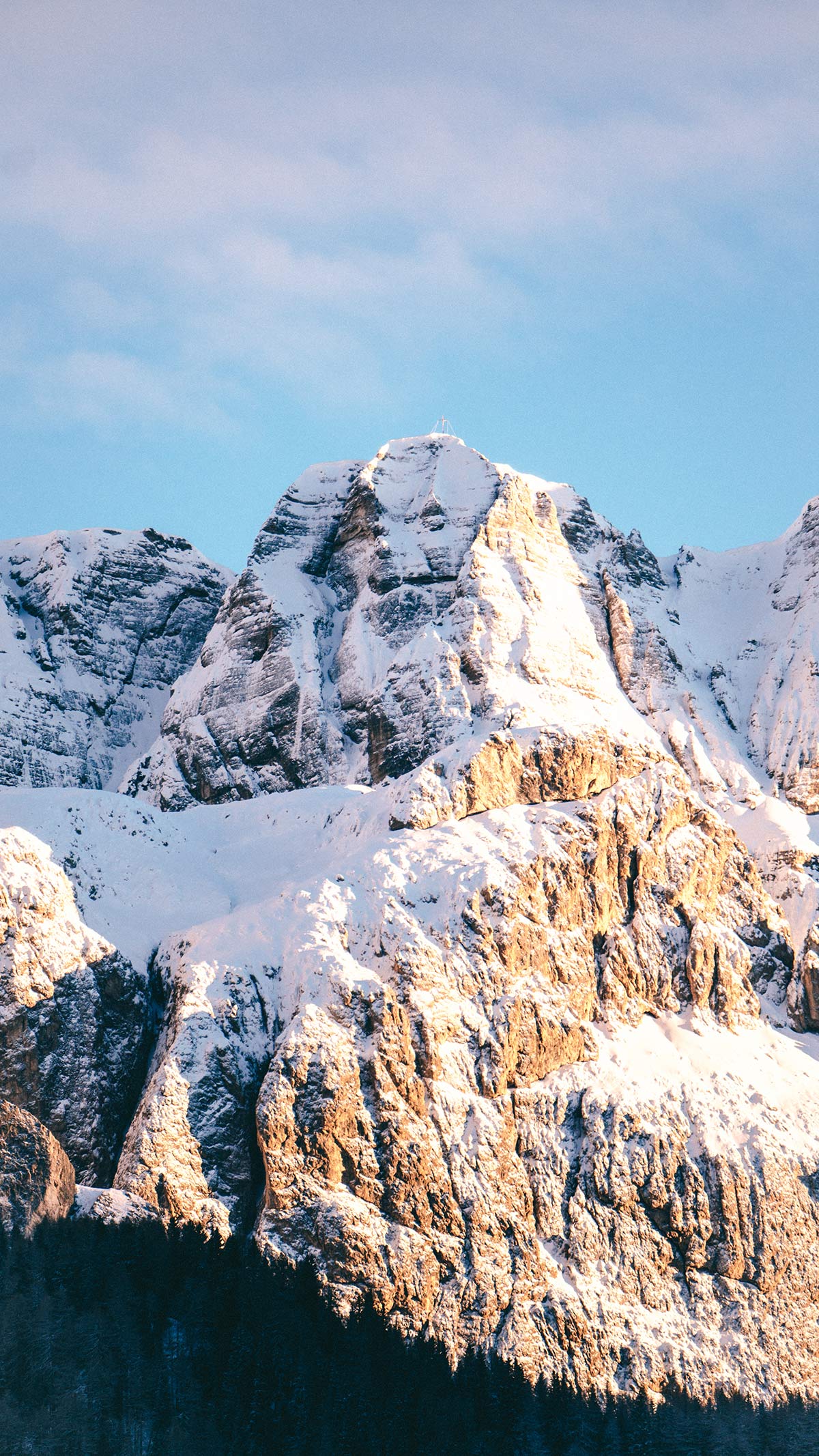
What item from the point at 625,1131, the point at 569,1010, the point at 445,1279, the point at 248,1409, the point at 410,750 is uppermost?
the point at 410,750

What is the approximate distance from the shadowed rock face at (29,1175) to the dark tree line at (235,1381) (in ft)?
5.15

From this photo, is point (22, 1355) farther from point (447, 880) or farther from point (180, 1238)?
point (447, 880)

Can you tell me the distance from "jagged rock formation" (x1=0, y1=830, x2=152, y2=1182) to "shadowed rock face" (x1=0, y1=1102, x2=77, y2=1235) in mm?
9647

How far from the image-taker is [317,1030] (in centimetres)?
13250

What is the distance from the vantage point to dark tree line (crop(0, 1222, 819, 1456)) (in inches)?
3996

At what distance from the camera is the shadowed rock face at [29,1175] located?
369ft

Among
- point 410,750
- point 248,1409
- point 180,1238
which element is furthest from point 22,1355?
point 410,750

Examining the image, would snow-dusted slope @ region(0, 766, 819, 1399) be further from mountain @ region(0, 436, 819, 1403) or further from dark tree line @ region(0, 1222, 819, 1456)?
dark tree line @ region(0, 1222, 819, 1456)

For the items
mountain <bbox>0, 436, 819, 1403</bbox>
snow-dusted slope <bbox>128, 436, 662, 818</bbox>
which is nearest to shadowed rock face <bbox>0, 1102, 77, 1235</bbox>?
mountain <bbox>0, 436, 819, 1403</bbox>

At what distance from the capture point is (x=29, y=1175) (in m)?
116

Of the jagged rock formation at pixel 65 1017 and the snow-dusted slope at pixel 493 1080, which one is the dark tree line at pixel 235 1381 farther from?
the jagged rock formation at pixel 65 1017

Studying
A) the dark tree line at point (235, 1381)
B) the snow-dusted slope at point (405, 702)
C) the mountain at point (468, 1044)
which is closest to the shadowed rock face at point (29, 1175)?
the dark tree line at point (235, 1381)

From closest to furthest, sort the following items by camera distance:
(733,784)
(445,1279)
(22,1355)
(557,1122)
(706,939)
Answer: (22,1355) → (445,1279) → (557,1122) → (706,939) → (733,784)

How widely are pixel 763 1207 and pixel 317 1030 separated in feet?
108
